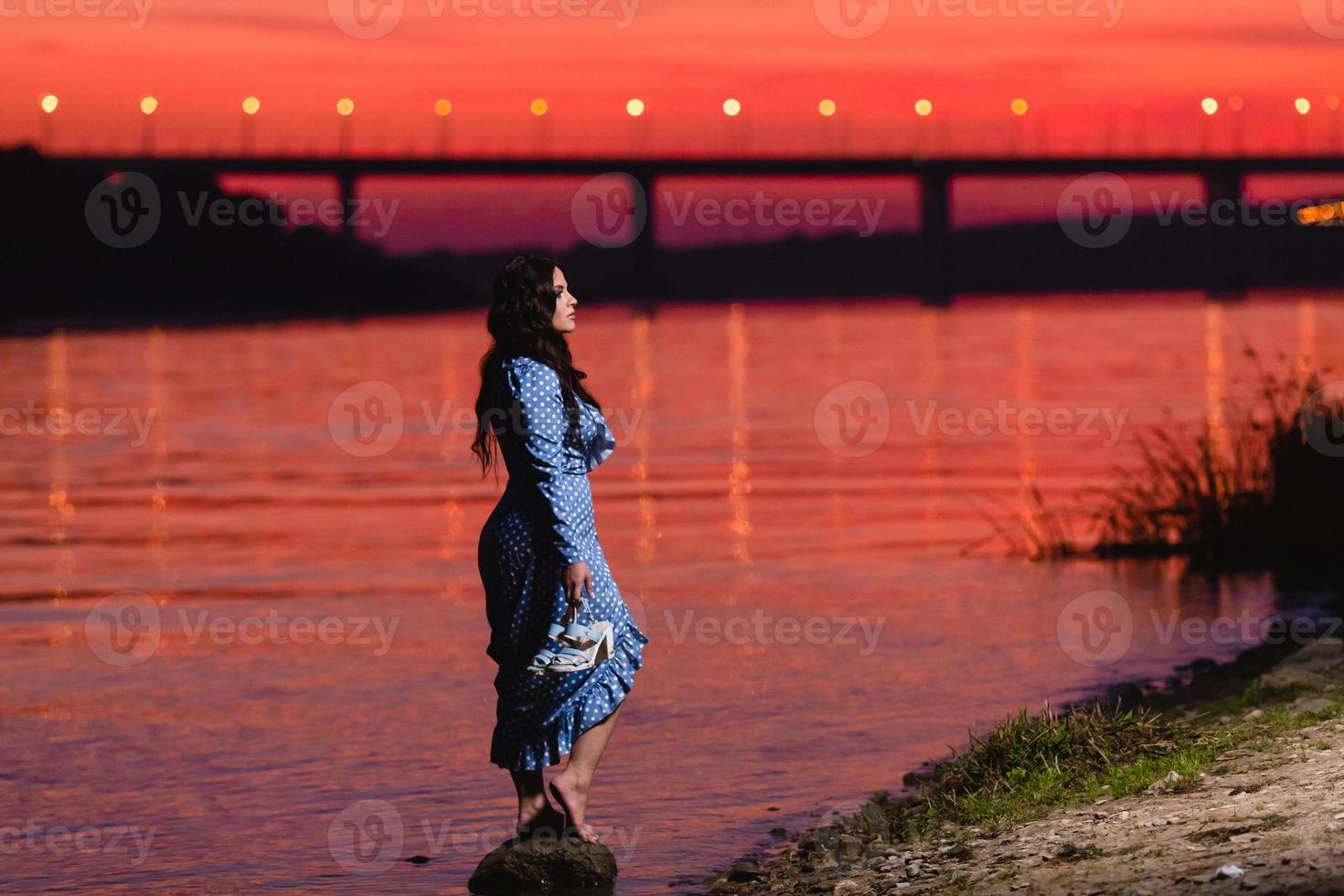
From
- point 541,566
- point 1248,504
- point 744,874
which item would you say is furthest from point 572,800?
point 1248,504

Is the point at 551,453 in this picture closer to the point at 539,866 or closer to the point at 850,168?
the point at 539,866

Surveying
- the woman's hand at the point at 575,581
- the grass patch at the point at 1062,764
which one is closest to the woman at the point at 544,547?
the woman's hand at the point at 575,581

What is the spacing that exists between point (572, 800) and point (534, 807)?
0.21 metres

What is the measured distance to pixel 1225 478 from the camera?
14992mm

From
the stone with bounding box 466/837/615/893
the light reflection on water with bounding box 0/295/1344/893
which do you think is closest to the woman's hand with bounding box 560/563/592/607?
the stone with bounding box 466/837/615/893

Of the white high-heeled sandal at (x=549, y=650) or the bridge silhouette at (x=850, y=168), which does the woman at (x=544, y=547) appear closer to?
the white high-heeled sandal at (x=549, y=650)

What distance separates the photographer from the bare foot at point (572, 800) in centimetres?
696

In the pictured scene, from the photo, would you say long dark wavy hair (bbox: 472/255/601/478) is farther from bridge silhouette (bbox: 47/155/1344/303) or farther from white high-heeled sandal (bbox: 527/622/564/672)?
bridge silhouette (bbox: 47/155/1344/303)

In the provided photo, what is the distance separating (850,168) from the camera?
11356 cm

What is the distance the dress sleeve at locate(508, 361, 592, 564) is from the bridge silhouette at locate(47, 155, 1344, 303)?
101414mm

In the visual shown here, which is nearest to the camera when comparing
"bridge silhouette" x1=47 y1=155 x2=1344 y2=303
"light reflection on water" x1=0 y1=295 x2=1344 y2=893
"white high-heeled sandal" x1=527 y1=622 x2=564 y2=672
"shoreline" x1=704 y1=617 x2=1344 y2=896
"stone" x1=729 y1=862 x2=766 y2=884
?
"shoreline" x1=704 y1=617 x2=1344 y2=896

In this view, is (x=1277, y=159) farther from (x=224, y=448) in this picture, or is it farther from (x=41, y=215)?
(x=224, y=448)

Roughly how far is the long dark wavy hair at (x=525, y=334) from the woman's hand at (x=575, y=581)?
45cm

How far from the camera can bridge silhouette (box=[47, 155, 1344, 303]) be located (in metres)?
108
